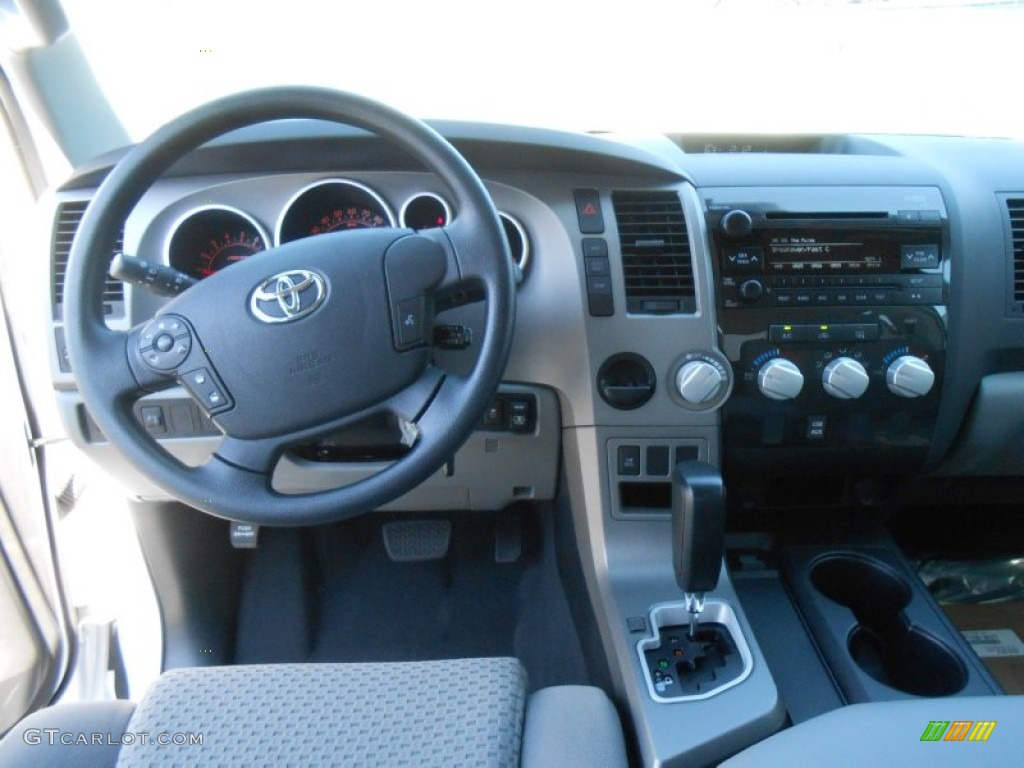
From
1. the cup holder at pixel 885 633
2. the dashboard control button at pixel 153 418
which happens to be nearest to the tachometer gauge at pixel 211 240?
the dashboard control button at pixel 153 418

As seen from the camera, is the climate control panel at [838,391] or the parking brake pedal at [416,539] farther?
the parking brake pedal at [416,539]

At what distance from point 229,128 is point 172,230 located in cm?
37

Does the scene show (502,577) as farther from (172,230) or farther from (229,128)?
(229,128)

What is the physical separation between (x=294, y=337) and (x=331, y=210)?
16.6 inches

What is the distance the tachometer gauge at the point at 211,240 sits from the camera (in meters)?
1.34

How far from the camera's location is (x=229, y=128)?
3.43ft

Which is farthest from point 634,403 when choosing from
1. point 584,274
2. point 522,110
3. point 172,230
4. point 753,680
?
point 172,230

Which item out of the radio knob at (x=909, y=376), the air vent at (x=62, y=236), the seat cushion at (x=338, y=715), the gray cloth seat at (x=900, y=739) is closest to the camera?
the gray cloth seat at (x=900, y=739)

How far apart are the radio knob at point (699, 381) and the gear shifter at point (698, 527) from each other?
6.0 inches

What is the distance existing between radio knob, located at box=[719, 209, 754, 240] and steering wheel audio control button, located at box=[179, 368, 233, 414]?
91 centimetres

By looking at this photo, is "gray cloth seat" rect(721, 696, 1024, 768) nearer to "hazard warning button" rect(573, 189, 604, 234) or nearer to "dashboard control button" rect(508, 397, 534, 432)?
"dashboard control button" rect(508, 397, 534, 432)

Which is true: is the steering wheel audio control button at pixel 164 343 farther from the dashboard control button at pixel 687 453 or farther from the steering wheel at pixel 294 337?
the dashboard control button at pixel 687 453

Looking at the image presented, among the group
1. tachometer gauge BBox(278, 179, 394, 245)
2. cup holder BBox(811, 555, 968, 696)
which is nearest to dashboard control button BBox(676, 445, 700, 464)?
cup holder BBox(811, 555, 968, 696)

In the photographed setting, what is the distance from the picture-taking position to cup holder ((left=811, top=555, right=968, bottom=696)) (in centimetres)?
148
